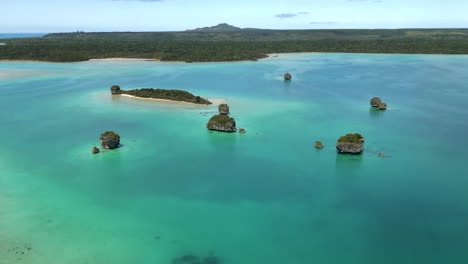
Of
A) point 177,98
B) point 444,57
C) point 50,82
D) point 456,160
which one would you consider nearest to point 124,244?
point 456,160

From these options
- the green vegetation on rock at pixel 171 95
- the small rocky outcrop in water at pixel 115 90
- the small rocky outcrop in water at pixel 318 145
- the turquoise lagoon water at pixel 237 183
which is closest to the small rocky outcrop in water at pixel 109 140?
the turquoise lagoon water at pixel 237 183

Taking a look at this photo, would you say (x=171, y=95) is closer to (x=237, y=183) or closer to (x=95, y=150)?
(x=95, y=150)

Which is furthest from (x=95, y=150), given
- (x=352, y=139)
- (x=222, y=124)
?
(x=352, y=139)

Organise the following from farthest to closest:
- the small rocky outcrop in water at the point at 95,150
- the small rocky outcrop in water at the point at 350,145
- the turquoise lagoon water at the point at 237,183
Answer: the small rocky outcrop in water at the point at 95,150
the small rocky outcrop in water at the point at 350,145
the turquoise lagoon water at the point at 237,183

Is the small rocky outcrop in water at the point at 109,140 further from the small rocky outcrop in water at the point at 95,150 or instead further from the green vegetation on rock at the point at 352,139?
the green vegetation on rock at the point at 352,139

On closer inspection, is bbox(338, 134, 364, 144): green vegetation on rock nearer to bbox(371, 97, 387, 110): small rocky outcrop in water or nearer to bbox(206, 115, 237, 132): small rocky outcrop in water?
bbox(206, 115, 237, 132): small rocky outcrop in water

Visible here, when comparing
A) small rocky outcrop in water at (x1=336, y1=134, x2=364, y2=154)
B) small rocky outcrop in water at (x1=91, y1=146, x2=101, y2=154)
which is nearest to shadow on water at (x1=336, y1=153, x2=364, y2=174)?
small rocky outcrop in water at (x1=336, y1=134, x2=364, y2=154)

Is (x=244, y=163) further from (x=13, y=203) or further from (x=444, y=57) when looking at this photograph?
(x=444, y=57)
